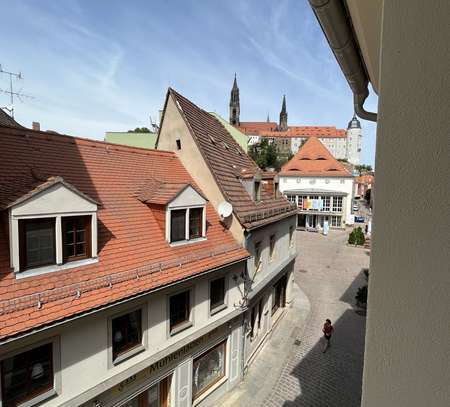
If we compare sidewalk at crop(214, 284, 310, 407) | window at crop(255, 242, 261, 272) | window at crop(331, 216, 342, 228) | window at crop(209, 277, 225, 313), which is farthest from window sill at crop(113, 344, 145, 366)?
window at crop(331, 216, 342, 228)

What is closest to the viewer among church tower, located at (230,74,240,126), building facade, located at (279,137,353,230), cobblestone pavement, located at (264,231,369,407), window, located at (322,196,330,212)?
cobblestone pavement, located at (264,231,369,407)

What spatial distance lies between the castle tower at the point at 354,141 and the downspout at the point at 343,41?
389 feet

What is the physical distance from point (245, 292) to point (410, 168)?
1011cm

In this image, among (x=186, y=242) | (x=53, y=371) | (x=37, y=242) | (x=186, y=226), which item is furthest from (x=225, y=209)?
(x=53, y=371)

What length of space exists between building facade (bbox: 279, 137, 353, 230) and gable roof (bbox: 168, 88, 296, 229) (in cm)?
2799

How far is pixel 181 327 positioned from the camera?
27.8 feet

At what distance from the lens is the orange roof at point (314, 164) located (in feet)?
139

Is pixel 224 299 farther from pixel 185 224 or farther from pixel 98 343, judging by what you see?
pixel 98 343

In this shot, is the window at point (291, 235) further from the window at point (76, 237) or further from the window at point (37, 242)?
the window at point (37, 242)

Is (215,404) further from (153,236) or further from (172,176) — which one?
(172,176)

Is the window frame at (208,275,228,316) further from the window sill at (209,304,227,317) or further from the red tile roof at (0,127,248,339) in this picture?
the red tile roof at (0,127,248,339)

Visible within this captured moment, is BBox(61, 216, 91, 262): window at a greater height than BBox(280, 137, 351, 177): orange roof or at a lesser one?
lesser

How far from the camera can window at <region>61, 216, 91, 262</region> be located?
6.68 meters

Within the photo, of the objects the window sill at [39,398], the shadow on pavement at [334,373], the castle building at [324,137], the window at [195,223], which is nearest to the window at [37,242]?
the window sill at [39,398]
